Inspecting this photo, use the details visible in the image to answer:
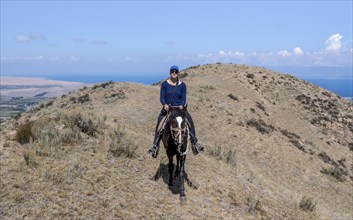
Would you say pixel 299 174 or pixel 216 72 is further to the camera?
pixel 216 72

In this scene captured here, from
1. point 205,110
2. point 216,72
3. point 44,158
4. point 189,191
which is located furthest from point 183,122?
point 216,72

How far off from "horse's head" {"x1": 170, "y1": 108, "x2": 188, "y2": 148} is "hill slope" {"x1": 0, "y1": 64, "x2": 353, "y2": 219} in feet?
7.75

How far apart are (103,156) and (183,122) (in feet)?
13.4

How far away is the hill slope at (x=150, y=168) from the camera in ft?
36.7

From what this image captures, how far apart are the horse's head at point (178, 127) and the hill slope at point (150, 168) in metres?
2.36

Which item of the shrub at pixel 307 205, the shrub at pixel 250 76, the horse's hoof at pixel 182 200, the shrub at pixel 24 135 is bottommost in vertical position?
the shrub at pixel 307 205

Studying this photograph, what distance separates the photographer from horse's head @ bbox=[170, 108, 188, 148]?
1171 cm

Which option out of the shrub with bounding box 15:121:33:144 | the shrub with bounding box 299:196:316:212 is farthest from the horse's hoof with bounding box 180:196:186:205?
the shrub with bounding box 299:196:316:212

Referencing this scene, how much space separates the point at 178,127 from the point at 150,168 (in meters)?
3.80

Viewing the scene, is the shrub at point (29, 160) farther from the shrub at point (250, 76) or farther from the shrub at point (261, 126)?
the shrub at point (250, 76)

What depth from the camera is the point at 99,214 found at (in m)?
10.7

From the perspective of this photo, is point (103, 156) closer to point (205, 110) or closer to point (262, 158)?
point (262, 158)

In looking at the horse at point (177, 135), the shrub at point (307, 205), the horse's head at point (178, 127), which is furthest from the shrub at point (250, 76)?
the horse's head at point (178, 127)

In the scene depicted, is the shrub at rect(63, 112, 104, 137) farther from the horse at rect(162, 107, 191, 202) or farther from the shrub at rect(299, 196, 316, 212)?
the shrub at rect(299, 196, 316, 212)
